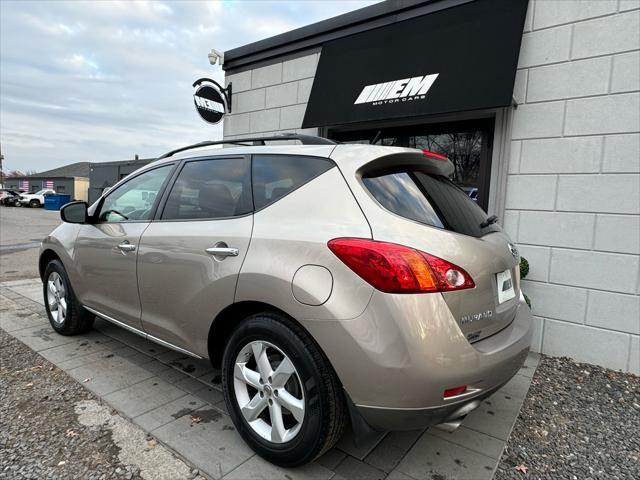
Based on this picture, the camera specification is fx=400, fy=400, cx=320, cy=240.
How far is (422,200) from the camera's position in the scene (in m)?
2.08

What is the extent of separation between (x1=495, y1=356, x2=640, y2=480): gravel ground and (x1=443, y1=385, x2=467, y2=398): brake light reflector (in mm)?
793

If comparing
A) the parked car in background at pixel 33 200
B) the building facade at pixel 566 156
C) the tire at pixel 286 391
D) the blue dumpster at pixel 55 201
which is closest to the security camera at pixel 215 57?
the building facade at pixel 566 156

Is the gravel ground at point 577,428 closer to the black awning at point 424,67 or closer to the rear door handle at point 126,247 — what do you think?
the black awning at point 424,67

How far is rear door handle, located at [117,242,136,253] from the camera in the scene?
9.77ft

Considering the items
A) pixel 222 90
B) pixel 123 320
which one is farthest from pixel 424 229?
pixel 222 90

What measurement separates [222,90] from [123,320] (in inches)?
207

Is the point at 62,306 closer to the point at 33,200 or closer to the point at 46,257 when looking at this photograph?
the point at 46,257

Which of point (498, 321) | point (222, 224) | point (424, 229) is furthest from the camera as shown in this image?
point (222, 224)

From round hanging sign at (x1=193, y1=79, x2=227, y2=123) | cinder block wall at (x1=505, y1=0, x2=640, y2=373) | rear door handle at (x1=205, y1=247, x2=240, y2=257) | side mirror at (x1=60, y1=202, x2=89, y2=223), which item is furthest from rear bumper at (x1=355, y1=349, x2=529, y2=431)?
round hanging sign at (x1=193, y1=79, x2=227, y2=123)

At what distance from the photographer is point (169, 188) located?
299cm

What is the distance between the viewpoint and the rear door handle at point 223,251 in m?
2.28

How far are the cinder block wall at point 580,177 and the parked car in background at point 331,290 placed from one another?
6.40 feet

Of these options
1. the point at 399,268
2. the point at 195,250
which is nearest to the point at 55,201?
the point at 195,250

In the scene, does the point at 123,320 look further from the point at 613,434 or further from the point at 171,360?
the point at 613,434
